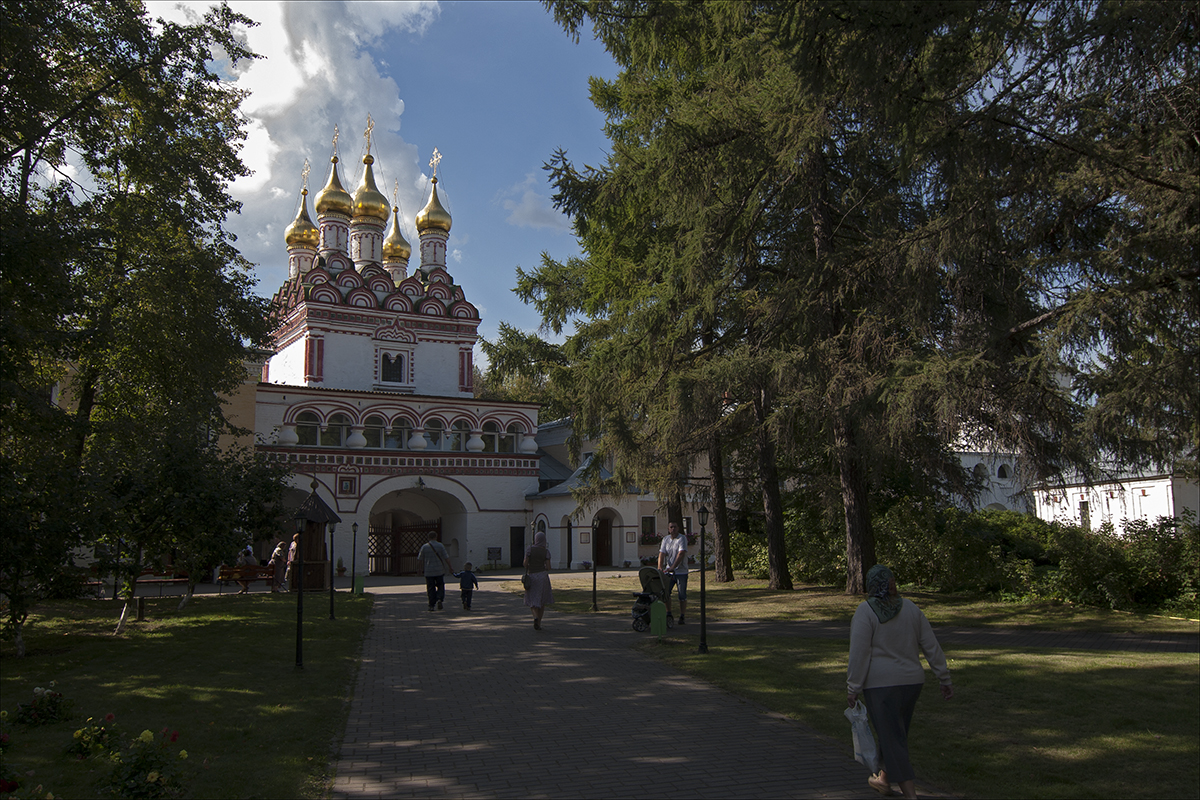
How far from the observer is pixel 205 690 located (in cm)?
900

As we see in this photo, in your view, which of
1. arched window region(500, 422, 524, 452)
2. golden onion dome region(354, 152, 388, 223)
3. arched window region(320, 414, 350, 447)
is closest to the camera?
arched window region(320, 414, 350, 447)

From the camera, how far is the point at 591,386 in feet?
59.7

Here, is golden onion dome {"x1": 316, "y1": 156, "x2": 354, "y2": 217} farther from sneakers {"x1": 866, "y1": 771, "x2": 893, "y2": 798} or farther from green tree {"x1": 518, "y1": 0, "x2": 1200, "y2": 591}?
sneakers {"x1": 866, "y1": 771, "x2": 893, "y2": 798}

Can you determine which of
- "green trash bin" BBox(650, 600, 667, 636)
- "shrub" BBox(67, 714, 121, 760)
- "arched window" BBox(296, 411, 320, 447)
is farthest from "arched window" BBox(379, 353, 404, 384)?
"shrub" BBox(67, 714, 121, 760)

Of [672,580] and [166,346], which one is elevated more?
[166,346]

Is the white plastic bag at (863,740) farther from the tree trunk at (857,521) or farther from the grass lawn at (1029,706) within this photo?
the tree trunk at (857,521)

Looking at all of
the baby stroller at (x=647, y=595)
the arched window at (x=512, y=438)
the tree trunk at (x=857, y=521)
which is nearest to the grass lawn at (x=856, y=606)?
the tree trunk at (x=857, y=521)

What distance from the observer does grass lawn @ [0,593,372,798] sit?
20.4 feet

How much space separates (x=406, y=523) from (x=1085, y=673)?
33026mm

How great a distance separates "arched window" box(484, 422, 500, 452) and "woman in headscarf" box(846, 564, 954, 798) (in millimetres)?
31469

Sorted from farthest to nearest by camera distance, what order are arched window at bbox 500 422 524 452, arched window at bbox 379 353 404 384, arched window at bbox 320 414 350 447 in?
1. arched window at bbox 379 353 404 384
2. arched window at bbox 500 422 524 452
3. arched window at bbox 320 414 350 447

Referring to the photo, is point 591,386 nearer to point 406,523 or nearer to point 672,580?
point 672,580

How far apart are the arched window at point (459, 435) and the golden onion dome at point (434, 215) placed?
12329 millimetres

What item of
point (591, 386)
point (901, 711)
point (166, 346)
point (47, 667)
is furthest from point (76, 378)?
point (901, 711)
